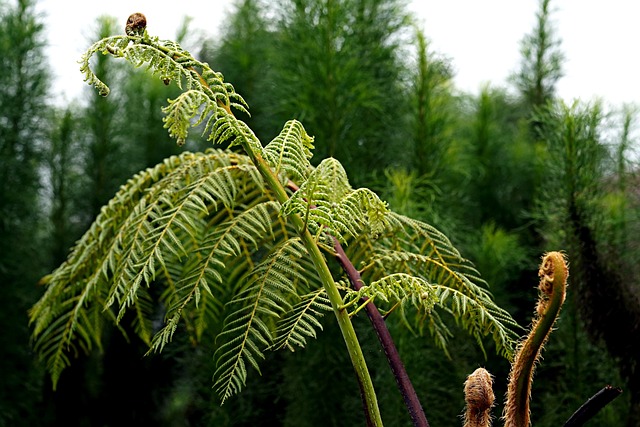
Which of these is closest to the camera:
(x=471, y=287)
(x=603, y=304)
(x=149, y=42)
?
(x=149, y=42)

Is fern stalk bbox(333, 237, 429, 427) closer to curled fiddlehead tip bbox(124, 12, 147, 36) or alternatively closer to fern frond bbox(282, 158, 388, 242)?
fern frond bbox(282, 158, 388, 242)

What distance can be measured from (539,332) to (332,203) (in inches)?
6.1

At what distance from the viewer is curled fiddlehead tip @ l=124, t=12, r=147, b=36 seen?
0.48 m

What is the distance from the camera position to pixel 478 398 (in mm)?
442

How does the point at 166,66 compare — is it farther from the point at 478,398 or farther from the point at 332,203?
the point at 478,398

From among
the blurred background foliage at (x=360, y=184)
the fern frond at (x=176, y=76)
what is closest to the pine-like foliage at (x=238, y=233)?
the fern frond at (x=176, y=76)

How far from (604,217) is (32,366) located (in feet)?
3.38

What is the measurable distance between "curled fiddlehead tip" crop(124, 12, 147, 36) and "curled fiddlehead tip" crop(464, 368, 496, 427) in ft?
1.02

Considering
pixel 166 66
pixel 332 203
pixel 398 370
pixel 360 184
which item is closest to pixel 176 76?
pixel 166 66

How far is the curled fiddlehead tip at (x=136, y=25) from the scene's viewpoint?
1.58 ft

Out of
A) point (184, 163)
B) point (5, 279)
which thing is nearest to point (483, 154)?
point (184, 163)

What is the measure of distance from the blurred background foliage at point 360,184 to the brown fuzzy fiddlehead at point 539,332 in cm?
36

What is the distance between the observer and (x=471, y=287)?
0.59m

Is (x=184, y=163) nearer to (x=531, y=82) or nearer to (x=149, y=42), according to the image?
(x=149, y=42)
